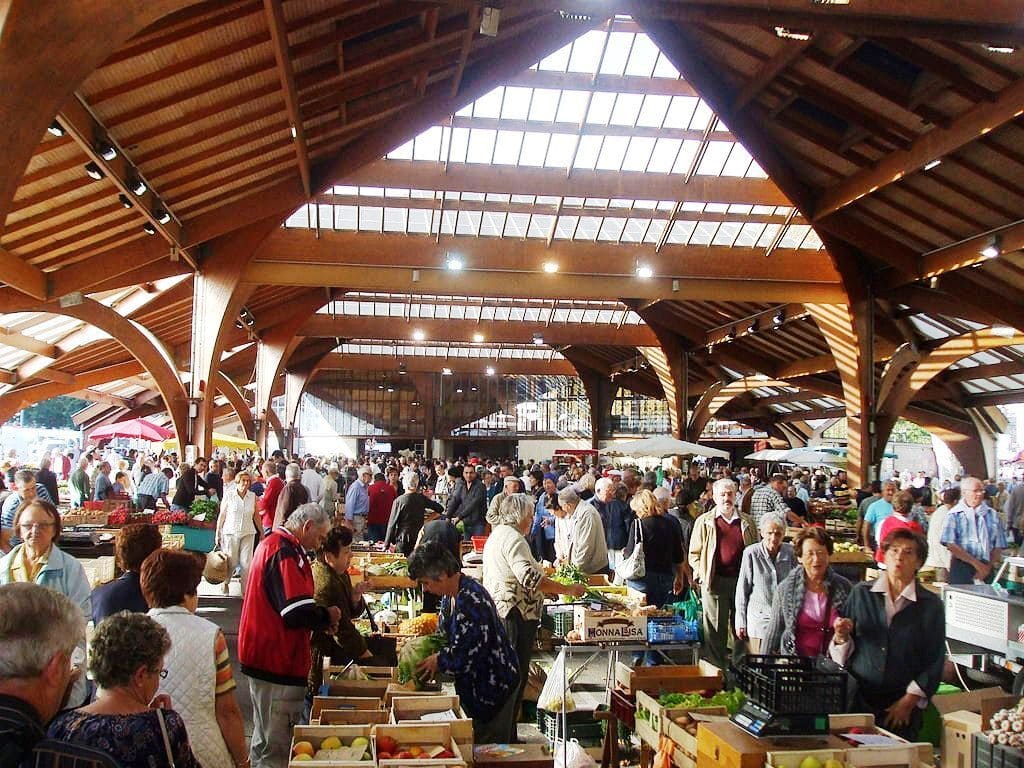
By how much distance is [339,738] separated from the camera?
378 centimetres

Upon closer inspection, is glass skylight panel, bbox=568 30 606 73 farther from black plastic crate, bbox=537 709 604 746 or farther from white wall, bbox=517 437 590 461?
white wall, bbox=517 437 590 461

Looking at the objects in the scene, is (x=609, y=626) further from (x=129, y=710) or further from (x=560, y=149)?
(x=560, y=149)

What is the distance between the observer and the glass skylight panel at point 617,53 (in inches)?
520

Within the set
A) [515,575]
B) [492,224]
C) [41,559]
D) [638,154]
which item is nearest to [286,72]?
[515,575]

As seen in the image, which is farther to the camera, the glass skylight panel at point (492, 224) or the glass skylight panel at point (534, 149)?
the glass skylight panel at point (492, 224)

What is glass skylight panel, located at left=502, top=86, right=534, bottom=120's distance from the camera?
14188 millimetres

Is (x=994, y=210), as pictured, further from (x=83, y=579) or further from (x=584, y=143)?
(x=83, y=579)

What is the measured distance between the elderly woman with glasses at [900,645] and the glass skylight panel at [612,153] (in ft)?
37.7

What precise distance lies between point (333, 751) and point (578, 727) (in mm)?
2130

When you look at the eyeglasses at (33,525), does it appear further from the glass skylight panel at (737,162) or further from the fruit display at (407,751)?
the glass skylight panel at (737,162)

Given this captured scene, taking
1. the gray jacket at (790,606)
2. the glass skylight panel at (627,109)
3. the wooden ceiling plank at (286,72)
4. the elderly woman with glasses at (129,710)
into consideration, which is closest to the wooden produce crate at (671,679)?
the gray jacket at (790,606)

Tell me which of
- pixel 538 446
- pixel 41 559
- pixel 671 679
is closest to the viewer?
pixel 41 559

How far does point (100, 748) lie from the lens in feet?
7.15

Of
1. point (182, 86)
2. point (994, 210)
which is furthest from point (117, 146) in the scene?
point (994, 210)
